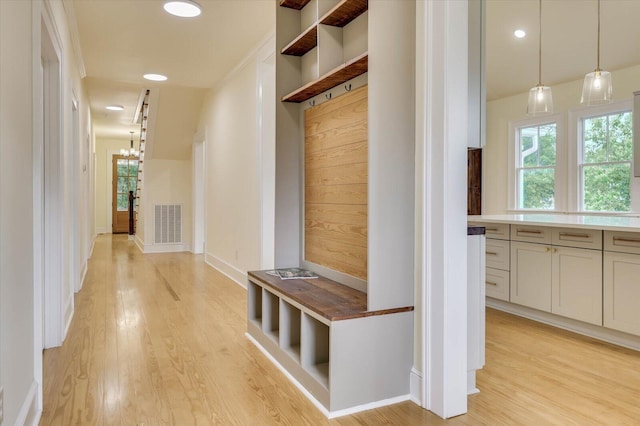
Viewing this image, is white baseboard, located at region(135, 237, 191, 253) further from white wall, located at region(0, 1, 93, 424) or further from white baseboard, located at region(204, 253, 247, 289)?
white wall, located at region(0, 1, 93, 424)

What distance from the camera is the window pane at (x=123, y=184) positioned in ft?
38.5

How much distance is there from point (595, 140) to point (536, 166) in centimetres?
90

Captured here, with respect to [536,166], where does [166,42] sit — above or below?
above

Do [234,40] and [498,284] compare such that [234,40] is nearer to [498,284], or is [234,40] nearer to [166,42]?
[166,42]

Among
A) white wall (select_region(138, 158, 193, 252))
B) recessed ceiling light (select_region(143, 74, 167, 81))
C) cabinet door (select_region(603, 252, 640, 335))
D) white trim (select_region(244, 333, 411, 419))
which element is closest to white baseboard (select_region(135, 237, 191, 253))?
white wall (select_region(138, 158, 193, 252))

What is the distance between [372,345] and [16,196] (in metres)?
1.59

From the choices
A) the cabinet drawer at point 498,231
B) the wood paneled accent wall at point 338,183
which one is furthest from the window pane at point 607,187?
the wood paneled accent wall at point 338,183

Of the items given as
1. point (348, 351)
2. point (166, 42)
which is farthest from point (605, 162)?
point (166, 42)

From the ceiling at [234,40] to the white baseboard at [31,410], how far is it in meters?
2.66

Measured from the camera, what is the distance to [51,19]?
97.0 inches

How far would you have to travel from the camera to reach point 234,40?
13.2 feet

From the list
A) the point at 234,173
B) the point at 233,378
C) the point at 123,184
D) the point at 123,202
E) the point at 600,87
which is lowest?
the point at 233,378

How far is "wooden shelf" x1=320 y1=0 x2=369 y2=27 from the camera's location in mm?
2352

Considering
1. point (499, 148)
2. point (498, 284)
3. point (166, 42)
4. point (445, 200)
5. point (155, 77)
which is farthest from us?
point (499, 148)
